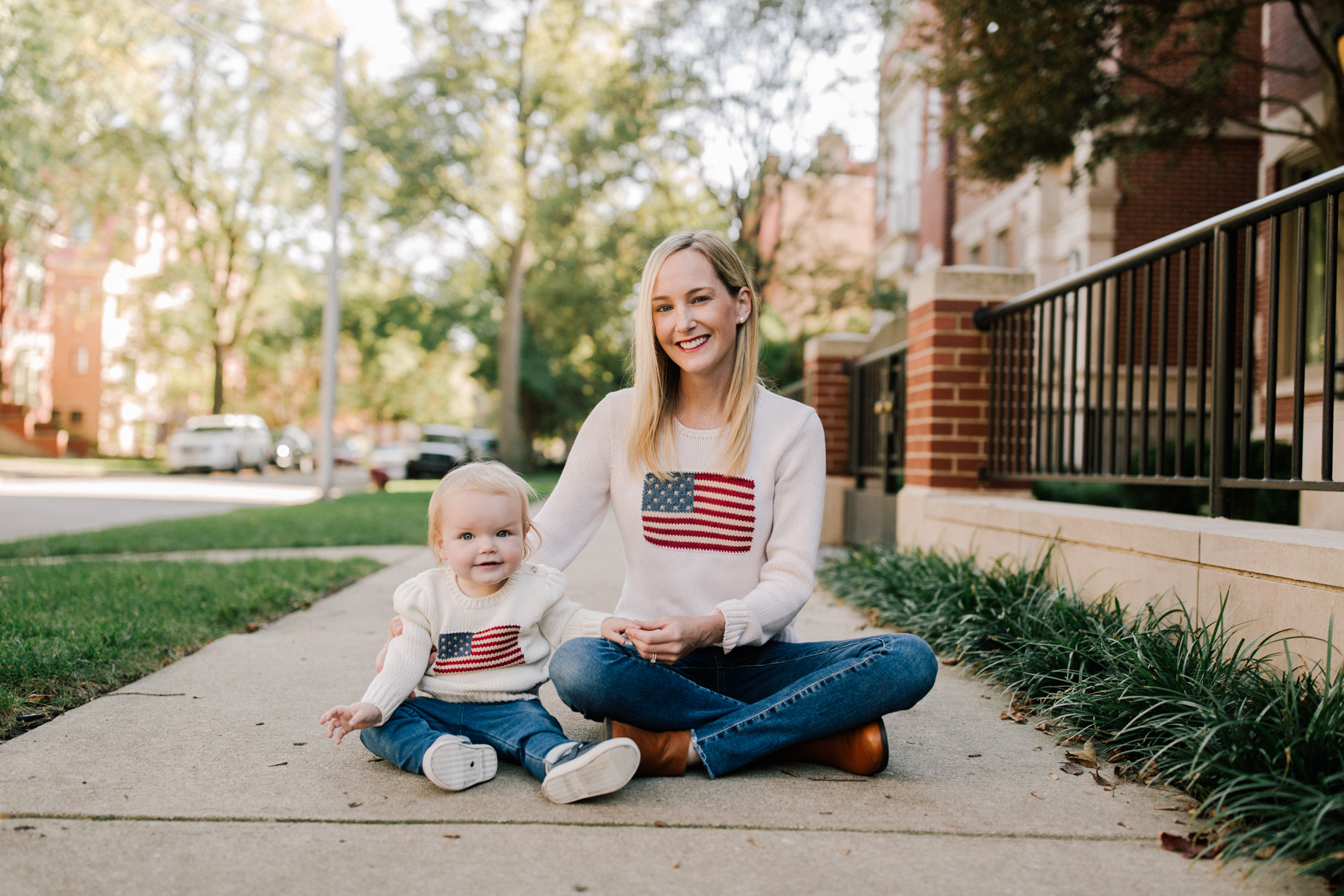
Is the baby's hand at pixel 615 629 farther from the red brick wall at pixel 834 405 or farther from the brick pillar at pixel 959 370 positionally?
the red brick wall at pixel 834 405

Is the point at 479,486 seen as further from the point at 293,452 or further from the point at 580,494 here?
the point at 293,452

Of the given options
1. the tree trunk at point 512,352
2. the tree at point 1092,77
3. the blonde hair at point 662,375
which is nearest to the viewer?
the blonde hair at point 662,375

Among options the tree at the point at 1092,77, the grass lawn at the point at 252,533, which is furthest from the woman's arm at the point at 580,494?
the tree at the point at 1092,77

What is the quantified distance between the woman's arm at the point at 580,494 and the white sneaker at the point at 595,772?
72 centimetres

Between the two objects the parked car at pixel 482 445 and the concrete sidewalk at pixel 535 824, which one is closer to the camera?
the concrete sidewalk at pixel 535 824

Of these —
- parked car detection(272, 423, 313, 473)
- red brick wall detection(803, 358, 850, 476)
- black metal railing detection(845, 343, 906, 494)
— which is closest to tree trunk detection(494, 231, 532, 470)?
parked car detection(272, 423, 313, 473)

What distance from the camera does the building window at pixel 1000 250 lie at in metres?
16.6

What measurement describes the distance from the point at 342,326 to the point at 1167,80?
1001 inches

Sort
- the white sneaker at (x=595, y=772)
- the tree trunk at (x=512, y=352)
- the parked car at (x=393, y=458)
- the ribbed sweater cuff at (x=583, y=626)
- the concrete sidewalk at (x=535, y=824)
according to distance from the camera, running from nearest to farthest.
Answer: the concrete sidewalk at (x=535, y=824) < the white sneaker at (x=595, y=772) < the ribbed sweater cuff at (x=583, y=626) < the tree trunk at (x=512, y=352) < the parked car at (x=393, y=458)

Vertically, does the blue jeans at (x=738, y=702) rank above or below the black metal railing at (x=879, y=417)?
below

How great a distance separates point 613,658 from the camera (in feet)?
8.05

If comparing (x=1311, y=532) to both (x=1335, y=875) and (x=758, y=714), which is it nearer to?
(x=1335, y=875)

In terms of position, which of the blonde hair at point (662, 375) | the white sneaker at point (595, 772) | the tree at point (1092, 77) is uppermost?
the tree at point (1092, 77)

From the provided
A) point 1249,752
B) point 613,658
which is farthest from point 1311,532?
point 613,658
